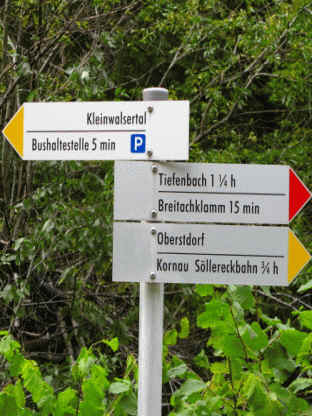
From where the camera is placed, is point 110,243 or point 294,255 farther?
point 110,243

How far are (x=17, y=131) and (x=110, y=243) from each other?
1.50 metres

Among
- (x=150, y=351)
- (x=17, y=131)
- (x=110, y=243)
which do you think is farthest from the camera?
(x=110, y=243)

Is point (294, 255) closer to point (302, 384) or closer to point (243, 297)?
point (243, 297)

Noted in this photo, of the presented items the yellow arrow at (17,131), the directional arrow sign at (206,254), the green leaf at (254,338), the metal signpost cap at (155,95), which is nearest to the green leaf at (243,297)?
the green leaf at (254,338)

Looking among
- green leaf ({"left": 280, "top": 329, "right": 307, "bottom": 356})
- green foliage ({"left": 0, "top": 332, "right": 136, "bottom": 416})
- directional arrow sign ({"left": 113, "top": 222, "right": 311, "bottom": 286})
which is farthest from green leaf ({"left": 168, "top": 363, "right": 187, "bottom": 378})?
directional arrow sign ({"left": 113, "top": 222, "right": 311, "bottom": 286})

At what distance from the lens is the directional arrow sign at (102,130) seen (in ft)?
5.97

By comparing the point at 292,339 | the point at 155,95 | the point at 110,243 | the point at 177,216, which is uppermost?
the point at 155,95

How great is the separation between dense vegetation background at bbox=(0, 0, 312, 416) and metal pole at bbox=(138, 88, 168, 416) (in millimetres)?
221

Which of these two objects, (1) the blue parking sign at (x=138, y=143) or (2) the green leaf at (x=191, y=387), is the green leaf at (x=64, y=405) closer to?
(2) the green leaf at (x=191, y=387)

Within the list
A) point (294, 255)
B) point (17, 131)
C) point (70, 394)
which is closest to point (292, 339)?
point (294, 255)

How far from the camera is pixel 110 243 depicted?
338 cm

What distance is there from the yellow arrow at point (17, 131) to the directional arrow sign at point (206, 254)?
1.56ft

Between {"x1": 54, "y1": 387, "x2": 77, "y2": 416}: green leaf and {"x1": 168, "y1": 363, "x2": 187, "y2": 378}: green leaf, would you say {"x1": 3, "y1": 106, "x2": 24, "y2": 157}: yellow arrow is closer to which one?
{"x1": 54, "y1": 387, "x2": 77, "y2": 416}: green leaf

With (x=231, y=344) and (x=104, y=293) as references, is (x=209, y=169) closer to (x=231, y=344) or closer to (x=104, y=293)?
(x=231, y=344)
